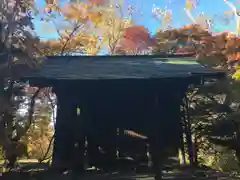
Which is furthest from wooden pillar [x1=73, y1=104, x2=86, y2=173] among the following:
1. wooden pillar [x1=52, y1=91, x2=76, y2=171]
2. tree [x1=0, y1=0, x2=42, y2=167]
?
tree [x1=0, y1=0, x2=42, y2=167]

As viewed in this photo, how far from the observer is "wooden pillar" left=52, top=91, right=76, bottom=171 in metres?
8.12

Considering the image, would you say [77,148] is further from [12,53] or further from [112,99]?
[12,53]

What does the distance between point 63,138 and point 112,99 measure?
6.27 feet

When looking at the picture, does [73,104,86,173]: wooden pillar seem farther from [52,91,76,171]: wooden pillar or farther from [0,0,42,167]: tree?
[0,0,42,167]: tree

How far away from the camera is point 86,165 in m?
8.95

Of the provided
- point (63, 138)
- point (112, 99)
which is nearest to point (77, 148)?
point (63, 138)

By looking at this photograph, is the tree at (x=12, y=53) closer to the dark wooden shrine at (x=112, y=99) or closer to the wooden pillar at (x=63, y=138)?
the dark wooden shrine at (x=112, y=99)

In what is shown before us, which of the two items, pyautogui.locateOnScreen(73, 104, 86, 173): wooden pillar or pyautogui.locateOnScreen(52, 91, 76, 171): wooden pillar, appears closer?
pyautogui.locateOnScreen(73, 104, 86, 173): wooden pillar

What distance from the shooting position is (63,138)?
27.5 feet

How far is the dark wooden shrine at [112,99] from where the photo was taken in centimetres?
671

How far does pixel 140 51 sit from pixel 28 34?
515 inches

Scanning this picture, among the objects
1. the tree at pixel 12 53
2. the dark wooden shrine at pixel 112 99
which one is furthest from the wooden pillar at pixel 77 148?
the tree at pixel 12 53

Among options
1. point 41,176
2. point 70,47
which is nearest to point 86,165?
point 41,176

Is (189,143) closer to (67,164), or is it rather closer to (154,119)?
(154,119)
